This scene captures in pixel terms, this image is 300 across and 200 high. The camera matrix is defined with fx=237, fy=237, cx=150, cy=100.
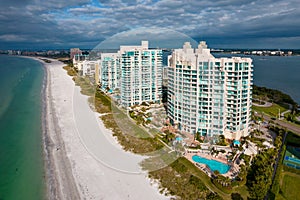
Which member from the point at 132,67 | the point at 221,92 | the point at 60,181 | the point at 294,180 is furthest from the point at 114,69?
the point at 294,180

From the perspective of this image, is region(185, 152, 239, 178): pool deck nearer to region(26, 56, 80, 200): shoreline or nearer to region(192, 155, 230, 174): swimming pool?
region(192, 155, 230, 174): swimming pool

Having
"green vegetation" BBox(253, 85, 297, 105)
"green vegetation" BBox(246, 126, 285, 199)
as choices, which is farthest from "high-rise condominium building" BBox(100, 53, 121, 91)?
"green vegetation" BBox(246, 126, 285, 199)

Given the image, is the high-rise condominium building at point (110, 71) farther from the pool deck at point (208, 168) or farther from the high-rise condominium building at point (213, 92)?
the pool deck at point (208, 168)

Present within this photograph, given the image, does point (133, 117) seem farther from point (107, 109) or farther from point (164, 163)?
point (164, 163)

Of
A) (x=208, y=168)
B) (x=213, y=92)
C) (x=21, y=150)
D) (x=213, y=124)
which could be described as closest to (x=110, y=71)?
(x=21, y=150)

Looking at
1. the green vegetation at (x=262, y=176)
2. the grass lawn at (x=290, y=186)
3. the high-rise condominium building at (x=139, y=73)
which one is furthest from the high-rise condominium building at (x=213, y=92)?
the high-rise condominium building at (x=139, y=73)

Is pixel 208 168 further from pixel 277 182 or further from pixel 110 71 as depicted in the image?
pixel 110 71
